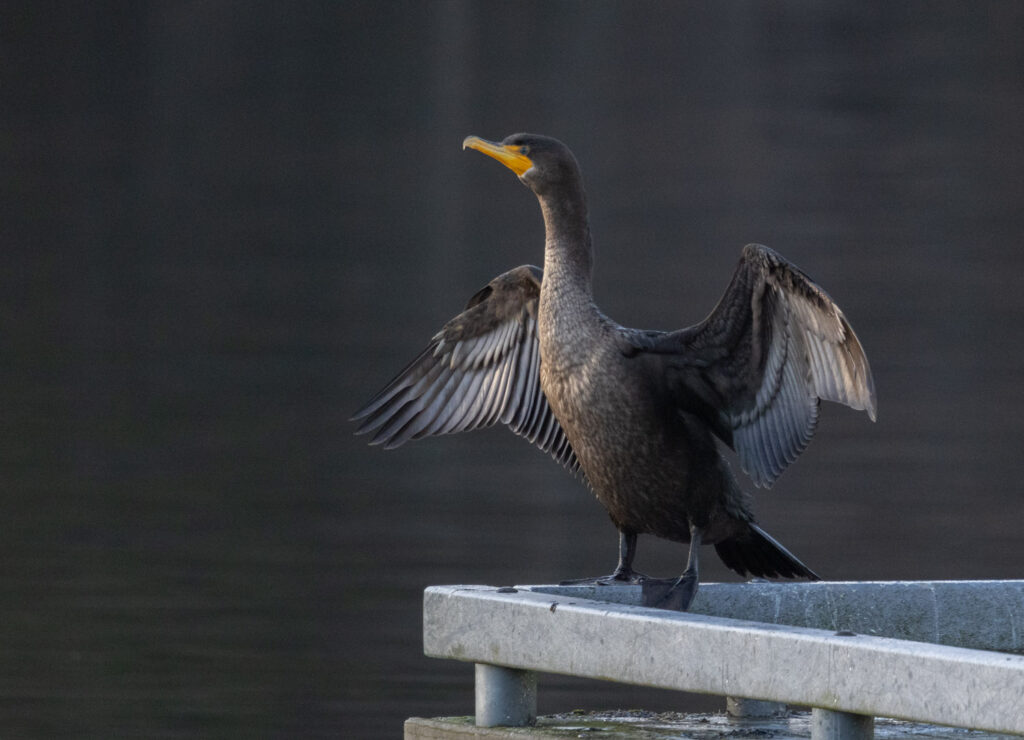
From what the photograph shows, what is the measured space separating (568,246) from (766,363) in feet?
1.81

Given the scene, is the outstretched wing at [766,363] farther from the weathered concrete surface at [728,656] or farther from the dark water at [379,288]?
the dark water at [379,288]

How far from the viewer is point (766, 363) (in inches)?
221

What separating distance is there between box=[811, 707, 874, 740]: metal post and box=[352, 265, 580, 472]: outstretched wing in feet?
6.50

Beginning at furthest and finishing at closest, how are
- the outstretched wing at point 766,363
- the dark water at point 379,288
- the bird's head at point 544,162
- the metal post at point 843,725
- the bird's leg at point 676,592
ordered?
the dark water at point 379,288 < the bird's head at point 544,162 < the outstretched wing at point 766,363 < the bird's leg at point 676,592 < the metal post at point 843,725

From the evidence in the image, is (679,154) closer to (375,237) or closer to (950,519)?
(375,237)

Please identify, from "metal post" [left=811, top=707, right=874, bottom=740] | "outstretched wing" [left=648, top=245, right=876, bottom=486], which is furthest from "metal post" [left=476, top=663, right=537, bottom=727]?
"outstretched wing" [left=648, top=245, right=876, bottom=486]

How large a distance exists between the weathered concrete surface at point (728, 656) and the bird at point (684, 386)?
519mm

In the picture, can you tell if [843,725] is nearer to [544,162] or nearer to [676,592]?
[676,592]

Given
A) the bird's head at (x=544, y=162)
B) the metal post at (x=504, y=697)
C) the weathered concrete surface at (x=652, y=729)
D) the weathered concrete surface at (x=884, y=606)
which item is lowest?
the weathered concrete surface at (x=652, y=729)

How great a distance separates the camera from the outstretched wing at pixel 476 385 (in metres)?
6.33

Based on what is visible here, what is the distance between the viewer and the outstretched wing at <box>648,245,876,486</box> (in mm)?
5418

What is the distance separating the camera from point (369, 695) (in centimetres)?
753

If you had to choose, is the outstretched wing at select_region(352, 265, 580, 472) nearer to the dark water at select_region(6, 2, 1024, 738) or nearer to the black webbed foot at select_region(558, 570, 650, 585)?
the black webbed foot at select_region(558, 570, 650, 585)

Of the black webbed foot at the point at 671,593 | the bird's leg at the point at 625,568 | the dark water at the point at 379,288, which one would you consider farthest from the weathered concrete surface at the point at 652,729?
the dark water at the point at 379,288
